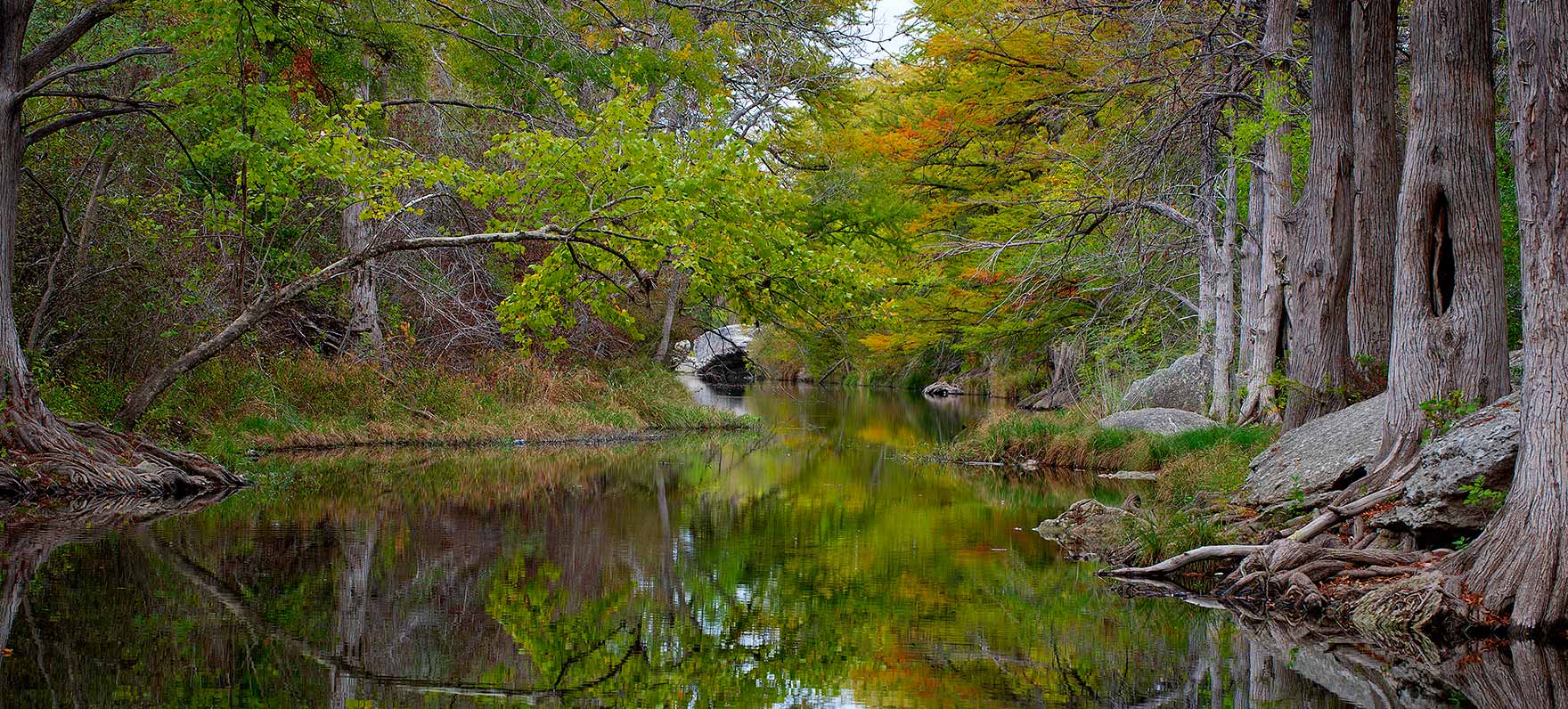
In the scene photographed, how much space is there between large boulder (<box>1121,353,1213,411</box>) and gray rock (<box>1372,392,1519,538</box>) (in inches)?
516

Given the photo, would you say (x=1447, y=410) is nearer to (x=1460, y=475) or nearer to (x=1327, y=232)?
(x=1460, y=475)

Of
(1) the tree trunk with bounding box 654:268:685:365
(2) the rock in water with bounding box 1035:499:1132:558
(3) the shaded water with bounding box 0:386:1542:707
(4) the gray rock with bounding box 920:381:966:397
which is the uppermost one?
(1) the tree trunk with bounding box 654:268:685:365

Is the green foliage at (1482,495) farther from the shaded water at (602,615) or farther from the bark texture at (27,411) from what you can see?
the bark texture at (27,411)

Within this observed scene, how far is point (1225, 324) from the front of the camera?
58.2ft

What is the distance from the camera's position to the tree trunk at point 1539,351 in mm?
6758

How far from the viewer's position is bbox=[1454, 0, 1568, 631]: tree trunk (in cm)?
676

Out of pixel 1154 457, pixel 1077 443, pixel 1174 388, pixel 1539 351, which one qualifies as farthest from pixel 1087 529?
pixel 1174 388

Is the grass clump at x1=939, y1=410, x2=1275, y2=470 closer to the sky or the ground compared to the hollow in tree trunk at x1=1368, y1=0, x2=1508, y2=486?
closer to the ground

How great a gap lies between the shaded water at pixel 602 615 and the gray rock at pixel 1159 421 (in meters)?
4.79

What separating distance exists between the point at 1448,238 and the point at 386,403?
15.6 metres

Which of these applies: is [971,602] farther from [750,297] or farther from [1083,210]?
[1083,210]

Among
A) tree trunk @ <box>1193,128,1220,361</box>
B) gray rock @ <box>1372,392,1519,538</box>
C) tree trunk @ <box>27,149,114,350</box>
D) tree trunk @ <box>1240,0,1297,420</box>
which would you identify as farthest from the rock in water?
tree trunk @ <box>27,149,114,350</box>

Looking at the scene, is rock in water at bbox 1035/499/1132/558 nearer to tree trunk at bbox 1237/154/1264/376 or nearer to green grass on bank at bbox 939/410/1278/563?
green grass on bank at bbox 939/410/1278/563

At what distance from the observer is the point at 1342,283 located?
11891mm
